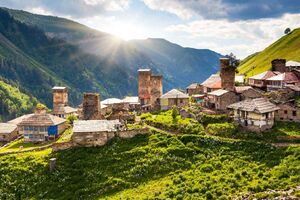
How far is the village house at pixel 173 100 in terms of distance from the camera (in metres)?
89.8

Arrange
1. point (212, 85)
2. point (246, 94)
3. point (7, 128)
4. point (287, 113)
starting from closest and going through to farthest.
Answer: point (287, 113) < point (246, 94) < point (7, 128) < point (212, 85)

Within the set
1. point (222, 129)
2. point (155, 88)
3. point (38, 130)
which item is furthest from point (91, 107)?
point (222, 129)

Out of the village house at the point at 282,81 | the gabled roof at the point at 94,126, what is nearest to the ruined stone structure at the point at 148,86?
the village house at the point at 282,81

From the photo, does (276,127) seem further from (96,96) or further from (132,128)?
(96,96)

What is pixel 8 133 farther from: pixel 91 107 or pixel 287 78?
pixel 287 78

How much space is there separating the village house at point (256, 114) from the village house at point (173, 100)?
23.2 m

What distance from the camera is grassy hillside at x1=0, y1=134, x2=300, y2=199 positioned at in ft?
162

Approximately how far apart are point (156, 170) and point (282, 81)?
4427 cm

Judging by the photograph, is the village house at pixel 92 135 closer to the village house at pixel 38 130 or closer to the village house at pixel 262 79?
the village house at pixel 38 130

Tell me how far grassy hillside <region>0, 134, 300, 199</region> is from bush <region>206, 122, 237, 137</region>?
2.81m

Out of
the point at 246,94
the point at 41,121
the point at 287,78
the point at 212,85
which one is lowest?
the point at 41,121

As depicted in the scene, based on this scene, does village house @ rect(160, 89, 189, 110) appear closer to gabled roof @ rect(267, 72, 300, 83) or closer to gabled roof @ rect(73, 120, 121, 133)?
gabled roof @ rect(267, 72, 300, 83)

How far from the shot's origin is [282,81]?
86250mm

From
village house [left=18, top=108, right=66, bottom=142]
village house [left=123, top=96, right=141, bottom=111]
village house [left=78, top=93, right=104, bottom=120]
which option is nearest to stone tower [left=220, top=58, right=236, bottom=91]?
village house [left=123, top=96, right=141, bottom=111]
